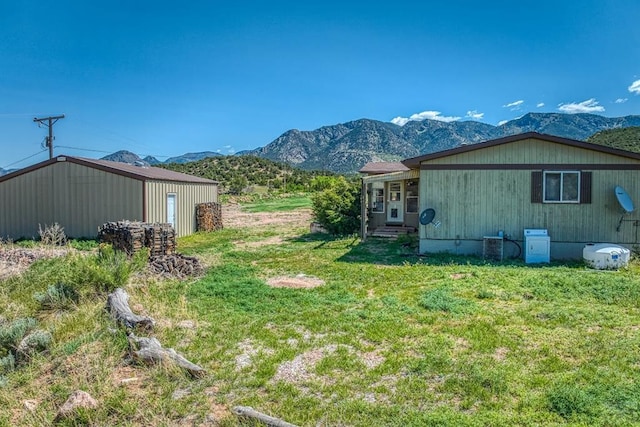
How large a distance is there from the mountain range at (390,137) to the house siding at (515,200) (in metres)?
60.5

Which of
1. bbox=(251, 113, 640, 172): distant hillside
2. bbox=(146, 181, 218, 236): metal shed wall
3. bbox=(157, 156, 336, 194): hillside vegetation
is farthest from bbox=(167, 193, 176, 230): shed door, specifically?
bbox=(251, 113, 640, 172): distant hillside

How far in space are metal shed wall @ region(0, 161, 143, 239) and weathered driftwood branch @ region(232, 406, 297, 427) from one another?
11859 millimetres

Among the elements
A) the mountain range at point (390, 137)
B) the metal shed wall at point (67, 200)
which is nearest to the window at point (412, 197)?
the metal shed wall at point (67, 200)

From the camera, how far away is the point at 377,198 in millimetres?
15391

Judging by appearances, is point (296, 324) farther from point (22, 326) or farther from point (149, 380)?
point (22, 326)

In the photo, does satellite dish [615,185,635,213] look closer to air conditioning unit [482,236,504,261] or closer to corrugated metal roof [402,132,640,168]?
corrugated metal roof [402,132,640,168]

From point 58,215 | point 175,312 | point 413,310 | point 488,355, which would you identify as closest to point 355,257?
point 413,310

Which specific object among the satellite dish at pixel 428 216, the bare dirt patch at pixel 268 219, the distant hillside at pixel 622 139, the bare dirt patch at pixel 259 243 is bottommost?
the bare dirt patch at pixel 259 243

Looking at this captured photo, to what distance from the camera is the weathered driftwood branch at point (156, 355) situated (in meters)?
4.37

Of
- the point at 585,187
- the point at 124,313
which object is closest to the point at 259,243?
the point at 124,313

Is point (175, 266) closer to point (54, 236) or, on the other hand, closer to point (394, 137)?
point (54, 236)

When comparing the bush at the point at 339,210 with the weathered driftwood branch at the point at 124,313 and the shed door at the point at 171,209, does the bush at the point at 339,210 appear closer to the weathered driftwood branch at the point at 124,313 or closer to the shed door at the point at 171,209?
the shed door at the point at 171,209

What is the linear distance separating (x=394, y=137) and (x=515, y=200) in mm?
82200

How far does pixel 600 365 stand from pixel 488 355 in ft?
3.53
